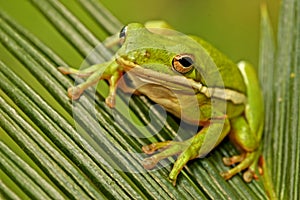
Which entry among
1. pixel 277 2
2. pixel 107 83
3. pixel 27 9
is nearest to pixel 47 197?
pixel 107 83

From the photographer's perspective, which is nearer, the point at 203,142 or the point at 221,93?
the point at 203,142

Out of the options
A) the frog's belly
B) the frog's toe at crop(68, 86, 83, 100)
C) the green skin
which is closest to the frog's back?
the green skin

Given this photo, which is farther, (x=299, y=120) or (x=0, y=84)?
(x=299, y=120)

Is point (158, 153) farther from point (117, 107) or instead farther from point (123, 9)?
point (123, 9)

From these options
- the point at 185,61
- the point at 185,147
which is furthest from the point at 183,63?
the point at 185,147

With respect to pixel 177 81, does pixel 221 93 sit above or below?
below

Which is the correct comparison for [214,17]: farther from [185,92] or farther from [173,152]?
[173,152]

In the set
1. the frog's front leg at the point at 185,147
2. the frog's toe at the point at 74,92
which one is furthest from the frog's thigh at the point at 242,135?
the frog's toe at the point at 74,92
